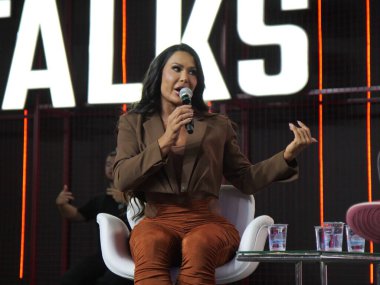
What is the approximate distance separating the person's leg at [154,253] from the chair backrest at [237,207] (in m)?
0.51

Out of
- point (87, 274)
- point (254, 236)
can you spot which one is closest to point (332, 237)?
point (254, 236)

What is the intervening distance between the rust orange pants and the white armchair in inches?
1.8

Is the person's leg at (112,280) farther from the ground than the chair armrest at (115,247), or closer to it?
closer to it

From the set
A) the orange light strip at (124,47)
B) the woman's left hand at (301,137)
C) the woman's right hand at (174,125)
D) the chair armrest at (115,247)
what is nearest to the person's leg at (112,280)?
the chair armrest at (115,247)

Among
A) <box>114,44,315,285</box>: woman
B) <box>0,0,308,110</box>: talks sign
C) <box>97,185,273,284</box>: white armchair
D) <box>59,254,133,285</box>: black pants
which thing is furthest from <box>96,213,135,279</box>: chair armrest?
<box>0,0,308,110</box>: talks sign

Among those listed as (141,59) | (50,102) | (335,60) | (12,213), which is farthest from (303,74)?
(12,213)

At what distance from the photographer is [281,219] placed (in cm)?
507

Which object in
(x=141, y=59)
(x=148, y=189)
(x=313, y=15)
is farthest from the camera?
(x=141, y=59)

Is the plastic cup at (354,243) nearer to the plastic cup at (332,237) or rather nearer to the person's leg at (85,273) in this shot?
the plastic cup at (332,237)

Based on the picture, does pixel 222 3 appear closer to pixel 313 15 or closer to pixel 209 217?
pixel 313 15

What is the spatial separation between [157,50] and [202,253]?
277 cm

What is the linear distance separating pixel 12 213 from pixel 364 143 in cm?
269

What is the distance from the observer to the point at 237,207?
316 cm

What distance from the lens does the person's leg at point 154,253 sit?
8.32 ft
